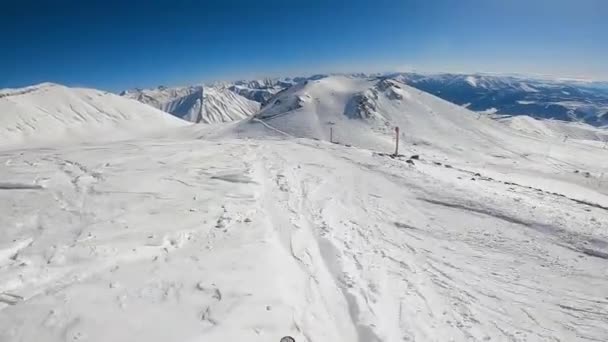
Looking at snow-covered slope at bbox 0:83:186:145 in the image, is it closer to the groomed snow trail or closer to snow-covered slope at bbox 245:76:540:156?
snow-covered slope at bbox 245:76:540:156

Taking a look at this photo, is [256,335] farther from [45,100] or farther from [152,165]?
[45,100]

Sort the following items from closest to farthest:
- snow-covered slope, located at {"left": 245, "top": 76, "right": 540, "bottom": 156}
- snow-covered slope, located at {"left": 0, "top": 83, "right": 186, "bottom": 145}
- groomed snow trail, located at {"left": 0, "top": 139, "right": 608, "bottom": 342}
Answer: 1. groomed snow trail, located at {"left": 0, "top": 139, "right": 608, "bottom": 342}
2. snow-covered slope, located at {"left": 245, "top": 76, "right": 540, "bottom": 156}
3. snow-covered slope, located at {"left": 0, "top": 83, "right": 186, "bottom": 145}

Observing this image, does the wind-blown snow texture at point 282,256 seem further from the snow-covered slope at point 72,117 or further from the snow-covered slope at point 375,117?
the snow-covered slope at point 72,117

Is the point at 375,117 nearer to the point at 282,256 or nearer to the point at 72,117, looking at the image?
the point at 72,117

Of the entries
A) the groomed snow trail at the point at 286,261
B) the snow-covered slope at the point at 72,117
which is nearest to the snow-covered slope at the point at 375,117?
the snow-covered slope at the point at 72,117

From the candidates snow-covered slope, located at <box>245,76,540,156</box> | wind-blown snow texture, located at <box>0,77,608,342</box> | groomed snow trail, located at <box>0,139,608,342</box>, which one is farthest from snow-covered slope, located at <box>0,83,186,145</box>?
groomed snow trail, located at <box>0,139,608,342</box>

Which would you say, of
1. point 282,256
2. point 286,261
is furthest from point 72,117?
point 286,261

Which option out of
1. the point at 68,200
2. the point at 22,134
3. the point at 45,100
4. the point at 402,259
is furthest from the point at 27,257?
the point at 45,100
